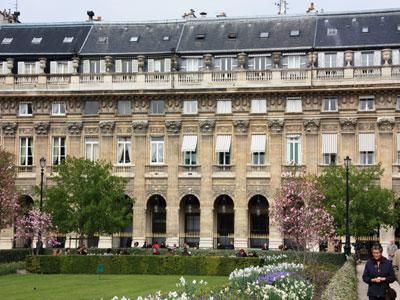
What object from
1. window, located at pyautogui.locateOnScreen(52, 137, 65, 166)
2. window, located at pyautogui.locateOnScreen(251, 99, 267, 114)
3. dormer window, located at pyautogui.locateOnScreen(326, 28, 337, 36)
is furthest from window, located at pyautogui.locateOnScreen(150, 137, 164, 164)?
dormer window, located at pyautogui.locateOnScreen(326, 28, 337, 36)

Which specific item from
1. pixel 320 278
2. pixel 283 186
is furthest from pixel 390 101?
pixel 320 278

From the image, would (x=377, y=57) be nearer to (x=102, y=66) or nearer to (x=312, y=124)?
(x=312, y=124)

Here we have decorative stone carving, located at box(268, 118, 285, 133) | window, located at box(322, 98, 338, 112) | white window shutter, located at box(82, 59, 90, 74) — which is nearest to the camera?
window, located at box(322, 98, 338, 112)

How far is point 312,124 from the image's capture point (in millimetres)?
72125

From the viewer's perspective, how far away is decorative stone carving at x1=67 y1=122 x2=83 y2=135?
250ft

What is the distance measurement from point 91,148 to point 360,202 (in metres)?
23.3

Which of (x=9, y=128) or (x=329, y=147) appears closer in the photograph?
(x=329, y=147)

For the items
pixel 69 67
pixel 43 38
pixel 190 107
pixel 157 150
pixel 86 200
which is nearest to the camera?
pixel 86 200

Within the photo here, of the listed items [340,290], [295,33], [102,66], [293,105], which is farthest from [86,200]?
[340,290]

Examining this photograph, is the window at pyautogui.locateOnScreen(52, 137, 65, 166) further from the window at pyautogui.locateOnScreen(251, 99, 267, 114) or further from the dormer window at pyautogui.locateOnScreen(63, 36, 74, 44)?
the window at pyautogui.locateOnScreen(251, 99, 267, 114)

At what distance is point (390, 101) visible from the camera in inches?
2781

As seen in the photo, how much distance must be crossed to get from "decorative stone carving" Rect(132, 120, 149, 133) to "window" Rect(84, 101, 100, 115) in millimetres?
3438

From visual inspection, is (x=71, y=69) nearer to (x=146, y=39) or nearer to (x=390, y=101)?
(x=146, y=39)

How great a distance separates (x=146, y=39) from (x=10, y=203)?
22.9 metres
